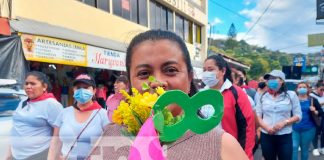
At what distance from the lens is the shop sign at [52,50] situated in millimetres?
5770

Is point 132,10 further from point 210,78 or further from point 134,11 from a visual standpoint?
point 210,78

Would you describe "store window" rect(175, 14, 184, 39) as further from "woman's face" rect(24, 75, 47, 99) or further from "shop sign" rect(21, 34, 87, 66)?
"woman's face" rect(24, 75, 47, 99)

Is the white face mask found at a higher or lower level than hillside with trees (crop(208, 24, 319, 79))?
lower

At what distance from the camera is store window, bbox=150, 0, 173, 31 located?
15131 mm

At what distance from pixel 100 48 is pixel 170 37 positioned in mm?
7338

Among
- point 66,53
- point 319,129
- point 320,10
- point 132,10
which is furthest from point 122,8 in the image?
point 319,129

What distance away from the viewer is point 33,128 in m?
3.33

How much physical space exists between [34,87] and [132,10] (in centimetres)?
1022

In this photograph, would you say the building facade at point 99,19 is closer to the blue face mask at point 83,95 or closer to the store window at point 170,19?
the store window at point 170,19

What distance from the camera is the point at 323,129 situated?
7191mm

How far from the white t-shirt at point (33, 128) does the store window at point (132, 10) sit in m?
8.74

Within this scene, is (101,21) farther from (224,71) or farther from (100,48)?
(224,71)

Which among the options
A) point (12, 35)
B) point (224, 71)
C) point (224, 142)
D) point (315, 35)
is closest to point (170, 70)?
point (224, 142)

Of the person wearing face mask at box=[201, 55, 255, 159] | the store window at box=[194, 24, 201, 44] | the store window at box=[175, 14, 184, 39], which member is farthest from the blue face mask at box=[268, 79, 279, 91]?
the store window at box=[194, 24, 201, 44]
